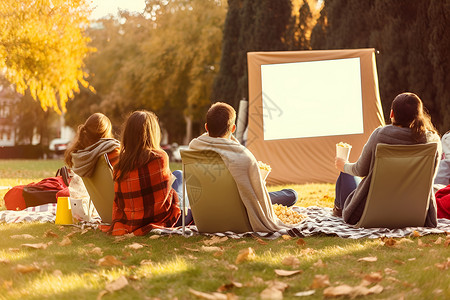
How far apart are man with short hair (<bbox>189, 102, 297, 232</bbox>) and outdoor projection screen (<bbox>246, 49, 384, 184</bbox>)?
7.39 metres

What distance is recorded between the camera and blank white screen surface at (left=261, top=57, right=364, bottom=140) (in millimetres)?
12508

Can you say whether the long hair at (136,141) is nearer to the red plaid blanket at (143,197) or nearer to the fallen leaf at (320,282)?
the red plaid blanket at (143,197)

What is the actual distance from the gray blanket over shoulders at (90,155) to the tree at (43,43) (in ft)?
31.9

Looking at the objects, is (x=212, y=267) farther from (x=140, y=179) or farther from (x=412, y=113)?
(x=412, y=113)

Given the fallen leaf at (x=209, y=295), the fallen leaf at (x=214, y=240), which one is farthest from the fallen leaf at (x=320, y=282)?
the fallen leaf at (x=214, y=240)

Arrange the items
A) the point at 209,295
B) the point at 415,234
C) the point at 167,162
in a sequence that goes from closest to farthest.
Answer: the point at 209,295 → the point at 415,234 → the point at 167,162

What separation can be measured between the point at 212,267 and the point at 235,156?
1.43 meters

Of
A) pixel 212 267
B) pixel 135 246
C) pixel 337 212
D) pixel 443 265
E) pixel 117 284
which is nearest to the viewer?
pixel 117 284

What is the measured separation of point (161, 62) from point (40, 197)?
23.3 metres

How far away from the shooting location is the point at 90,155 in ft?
18.9

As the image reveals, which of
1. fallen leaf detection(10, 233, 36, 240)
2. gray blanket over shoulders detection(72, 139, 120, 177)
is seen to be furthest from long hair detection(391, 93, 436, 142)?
fallen leaf detection(10, 233, 36, 240)

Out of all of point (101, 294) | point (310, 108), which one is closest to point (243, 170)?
point (101, 294)

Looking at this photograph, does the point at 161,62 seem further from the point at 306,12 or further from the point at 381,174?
the point at 381,174

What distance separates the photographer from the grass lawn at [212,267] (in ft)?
11.1
